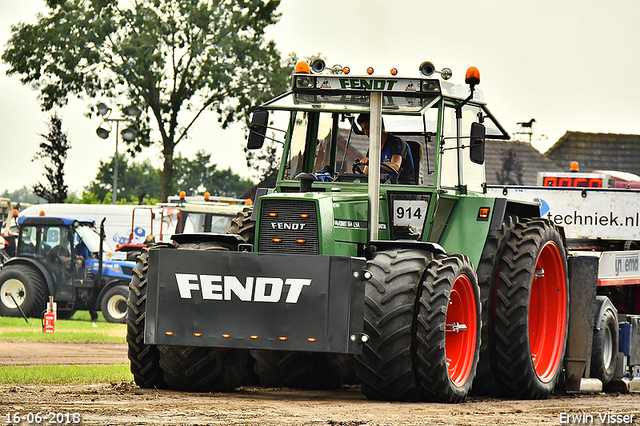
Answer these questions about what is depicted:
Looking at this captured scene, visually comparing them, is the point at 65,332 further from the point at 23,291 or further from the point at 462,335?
the point at 462,335

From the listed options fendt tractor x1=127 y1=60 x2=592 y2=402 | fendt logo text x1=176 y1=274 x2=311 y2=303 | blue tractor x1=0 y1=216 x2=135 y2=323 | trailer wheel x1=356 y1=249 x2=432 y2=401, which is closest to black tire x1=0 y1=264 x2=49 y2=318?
blue tractor x1=0 y1=216 x2=135 y2=323

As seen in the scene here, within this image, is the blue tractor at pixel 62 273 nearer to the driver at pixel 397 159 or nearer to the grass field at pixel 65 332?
the grass field at pixel 65 332

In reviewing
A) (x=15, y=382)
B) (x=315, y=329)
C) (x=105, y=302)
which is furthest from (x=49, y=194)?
(x=315, y=329)

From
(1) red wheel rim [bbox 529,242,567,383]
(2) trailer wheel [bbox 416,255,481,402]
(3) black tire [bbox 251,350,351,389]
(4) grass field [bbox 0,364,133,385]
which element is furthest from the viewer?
(1) red wheel rim [bbox 529,242,567,383]

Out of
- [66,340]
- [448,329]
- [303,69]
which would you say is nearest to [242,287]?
[448,329]

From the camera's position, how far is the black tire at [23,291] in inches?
915

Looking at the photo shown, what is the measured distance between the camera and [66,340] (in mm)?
17109

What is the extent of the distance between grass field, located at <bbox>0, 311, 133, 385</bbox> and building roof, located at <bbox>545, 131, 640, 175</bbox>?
97.5 ft

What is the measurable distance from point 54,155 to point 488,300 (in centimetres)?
3633

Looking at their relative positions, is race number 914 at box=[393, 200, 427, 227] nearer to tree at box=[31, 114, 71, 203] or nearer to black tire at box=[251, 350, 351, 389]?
black tire at box=[251, 350, 351, 389]

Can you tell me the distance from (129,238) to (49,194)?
38.0 feet

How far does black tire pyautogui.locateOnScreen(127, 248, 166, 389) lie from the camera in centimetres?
850

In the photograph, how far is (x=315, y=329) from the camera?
762cm

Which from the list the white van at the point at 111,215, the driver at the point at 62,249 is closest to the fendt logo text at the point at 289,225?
the driver at the point at 62,249
